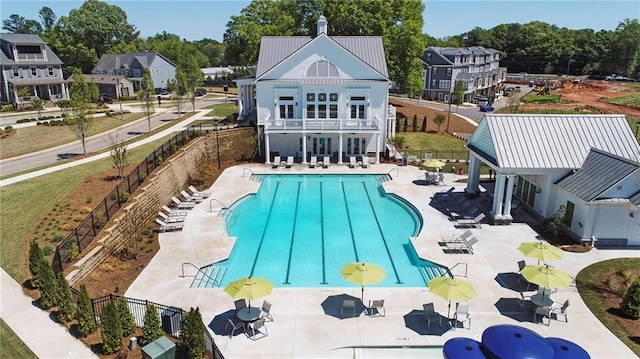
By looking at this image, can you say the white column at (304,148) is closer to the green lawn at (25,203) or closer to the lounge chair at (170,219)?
the green lawn at (25,203)

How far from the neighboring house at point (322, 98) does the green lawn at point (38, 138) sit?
1835cm

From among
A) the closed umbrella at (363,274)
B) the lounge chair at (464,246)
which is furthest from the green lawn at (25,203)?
the lounge chair at (464,246)

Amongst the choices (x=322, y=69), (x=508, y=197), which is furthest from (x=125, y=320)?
(x=322, y=69)

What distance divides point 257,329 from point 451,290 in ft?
22.9

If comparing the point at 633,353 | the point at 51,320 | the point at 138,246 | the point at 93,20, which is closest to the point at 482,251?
the point at 633,353

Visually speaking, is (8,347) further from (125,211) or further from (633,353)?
(633,353)

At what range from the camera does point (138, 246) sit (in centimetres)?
2231

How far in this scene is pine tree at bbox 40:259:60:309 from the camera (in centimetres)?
1574

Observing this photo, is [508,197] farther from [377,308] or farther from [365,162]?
[365,162]

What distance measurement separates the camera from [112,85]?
70688mm

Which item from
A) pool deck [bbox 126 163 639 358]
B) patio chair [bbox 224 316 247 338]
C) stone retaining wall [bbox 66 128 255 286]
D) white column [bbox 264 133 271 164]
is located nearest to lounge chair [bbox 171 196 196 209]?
stone retaining wall [bbox 66 128 255 286]

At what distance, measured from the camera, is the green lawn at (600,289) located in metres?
15.5

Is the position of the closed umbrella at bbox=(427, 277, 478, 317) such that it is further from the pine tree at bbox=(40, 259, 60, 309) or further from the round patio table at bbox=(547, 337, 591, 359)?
the pine tree at bbox=(40, 259, 60, 309)

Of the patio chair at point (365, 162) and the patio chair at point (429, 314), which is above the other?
the patio chair at point (365, 162)
